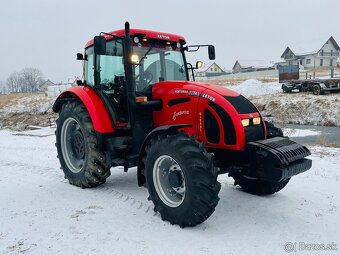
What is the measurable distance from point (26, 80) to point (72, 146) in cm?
13216

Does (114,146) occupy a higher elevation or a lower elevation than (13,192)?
higher

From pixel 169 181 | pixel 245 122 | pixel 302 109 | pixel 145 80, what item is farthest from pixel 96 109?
pixel 302 109

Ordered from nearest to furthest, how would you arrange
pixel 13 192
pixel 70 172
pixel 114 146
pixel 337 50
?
pixel 114 146
pixel 13 192
pixel 70 172
pixel 337 50

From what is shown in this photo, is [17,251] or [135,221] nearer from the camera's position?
[17,251]

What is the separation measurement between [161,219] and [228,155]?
4.03 feet

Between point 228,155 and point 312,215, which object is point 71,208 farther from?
point 312,215

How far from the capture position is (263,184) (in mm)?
5492

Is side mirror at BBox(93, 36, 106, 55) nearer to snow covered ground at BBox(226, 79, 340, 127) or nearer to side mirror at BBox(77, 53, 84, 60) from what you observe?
side mirror at BBox(77, 53, 84, 60)

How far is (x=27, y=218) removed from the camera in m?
4.86

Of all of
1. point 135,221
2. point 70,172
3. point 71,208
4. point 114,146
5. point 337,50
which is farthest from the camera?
point 337,50

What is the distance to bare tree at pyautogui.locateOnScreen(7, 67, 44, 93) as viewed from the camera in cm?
12381

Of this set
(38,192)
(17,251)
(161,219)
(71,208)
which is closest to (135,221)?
(161,219)

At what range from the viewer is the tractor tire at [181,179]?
4109 mm

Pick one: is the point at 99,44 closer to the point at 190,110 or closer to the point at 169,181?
the point at 190,110
